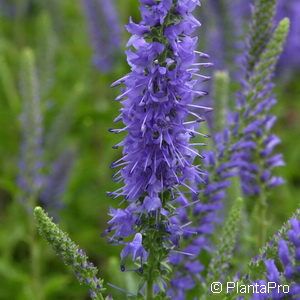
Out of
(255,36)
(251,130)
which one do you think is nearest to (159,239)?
(251,130)

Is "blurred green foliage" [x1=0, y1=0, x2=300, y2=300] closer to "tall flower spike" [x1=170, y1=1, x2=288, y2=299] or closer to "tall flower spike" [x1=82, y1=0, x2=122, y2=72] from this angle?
"tall flower spike" [x1=82, y1=0, x2=122, y2=72]

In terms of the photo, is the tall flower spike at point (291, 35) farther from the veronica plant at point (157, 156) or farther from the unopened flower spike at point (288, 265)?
the unopened flower spike at point (288, 265)

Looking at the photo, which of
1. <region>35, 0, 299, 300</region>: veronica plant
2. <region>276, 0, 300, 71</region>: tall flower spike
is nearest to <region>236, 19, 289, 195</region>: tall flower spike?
<region>35, 0, 299, 300</region>: veronica plant

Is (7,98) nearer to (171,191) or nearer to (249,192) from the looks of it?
(249,192)

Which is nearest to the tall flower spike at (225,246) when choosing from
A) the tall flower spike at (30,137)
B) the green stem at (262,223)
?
the green stem at (262,223)

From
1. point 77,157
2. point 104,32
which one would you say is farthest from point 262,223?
point 104,32

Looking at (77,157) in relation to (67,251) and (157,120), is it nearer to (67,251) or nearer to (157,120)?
(67,251)
